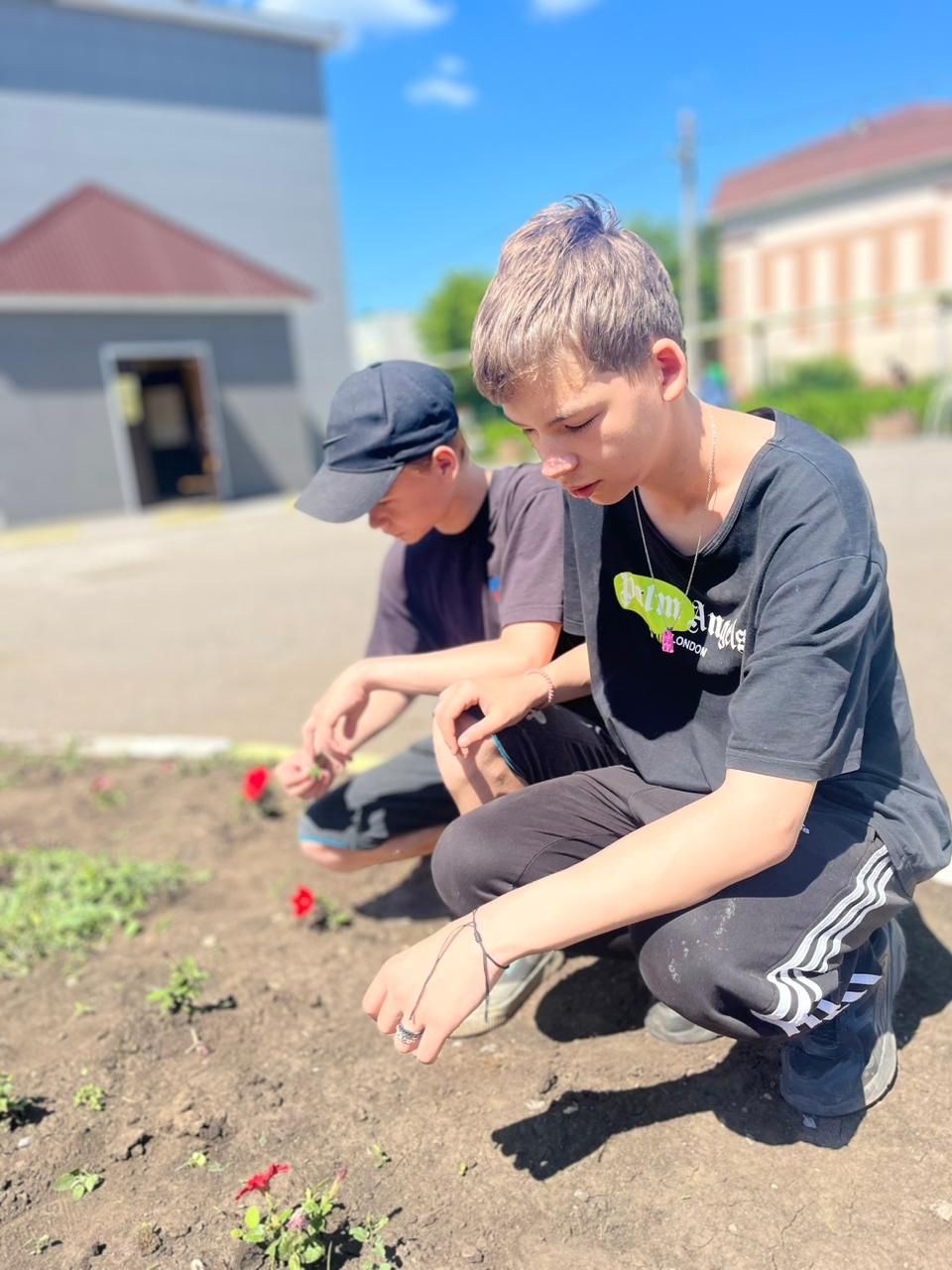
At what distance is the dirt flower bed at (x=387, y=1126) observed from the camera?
1642 mm

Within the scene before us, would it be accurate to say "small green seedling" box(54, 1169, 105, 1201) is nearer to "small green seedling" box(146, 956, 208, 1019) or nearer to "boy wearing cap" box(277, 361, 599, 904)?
"small green seedling" box(146, 956, 208, 1019)

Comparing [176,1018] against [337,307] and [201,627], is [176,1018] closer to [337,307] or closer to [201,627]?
[201,627]

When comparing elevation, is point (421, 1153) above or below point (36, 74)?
below

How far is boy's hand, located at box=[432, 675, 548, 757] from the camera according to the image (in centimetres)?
201

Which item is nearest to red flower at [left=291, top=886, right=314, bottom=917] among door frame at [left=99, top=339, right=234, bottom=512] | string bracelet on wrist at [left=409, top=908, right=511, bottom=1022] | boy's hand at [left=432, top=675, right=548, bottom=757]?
boy's hand at [left=432, top=675, right=548, bottom=757]

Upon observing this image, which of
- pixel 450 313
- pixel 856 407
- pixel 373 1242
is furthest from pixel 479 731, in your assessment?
pixel 450 313

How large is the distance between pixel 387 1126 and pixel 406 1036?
491 millimetres

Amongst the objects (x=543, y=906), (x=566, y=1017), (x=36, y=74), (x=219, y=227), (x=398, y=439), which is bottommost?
(x=566, y=1017)

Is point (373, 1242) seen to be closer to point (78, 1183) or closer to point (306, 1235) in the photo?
point (306, 1235)

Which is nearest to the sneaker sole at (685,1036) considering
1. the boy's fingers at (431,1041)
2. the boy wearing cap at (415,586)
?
the boy wearing cap at (415,586)

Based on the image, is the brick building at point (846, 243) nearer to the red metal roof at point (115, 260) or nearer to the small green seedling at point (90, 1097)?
the red metal roof at point (115, 260)

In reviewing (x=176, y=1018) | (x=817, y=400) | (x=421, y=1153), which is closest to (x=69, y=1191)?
(x=176, y=1018)

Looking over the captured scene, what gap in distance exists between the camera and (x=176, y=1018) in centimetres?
230

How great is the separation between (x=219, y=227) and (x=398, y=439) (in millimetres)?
19704
